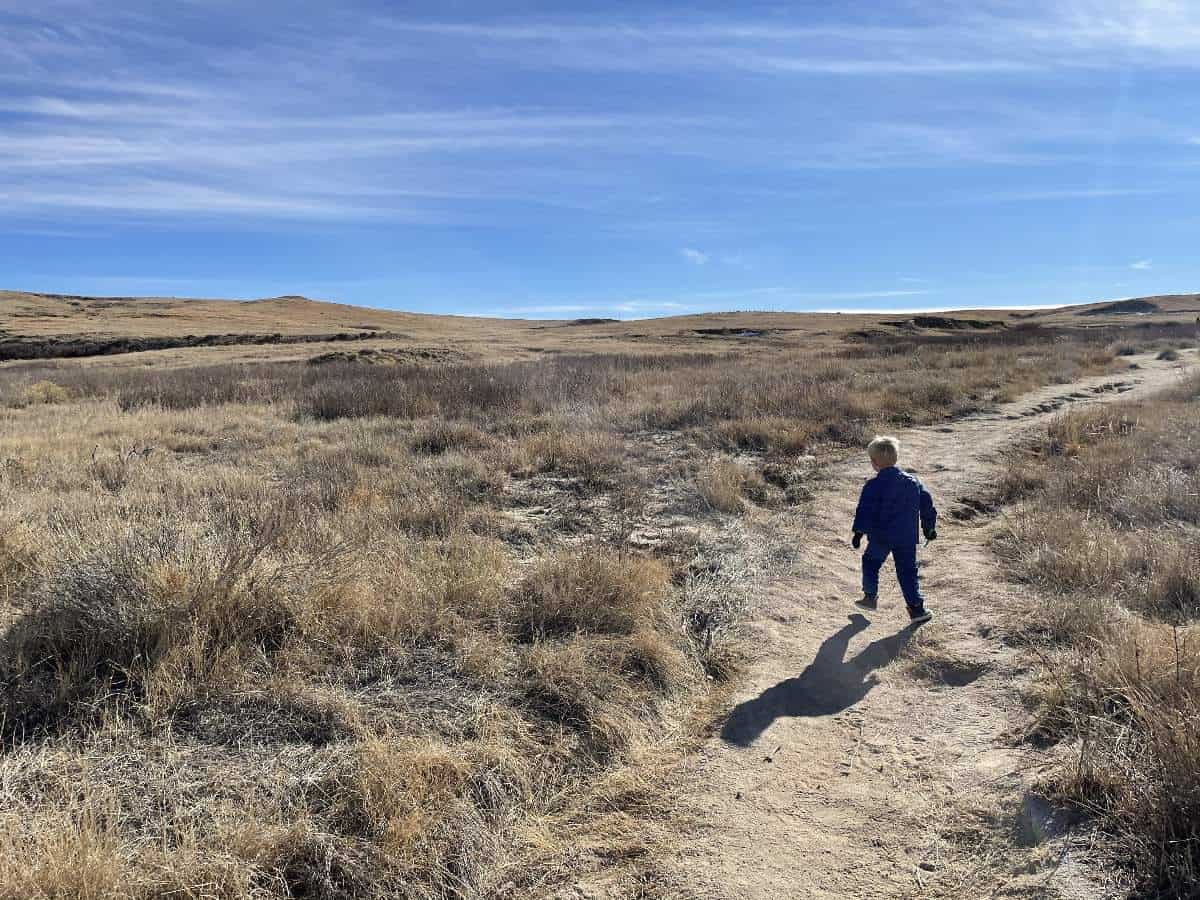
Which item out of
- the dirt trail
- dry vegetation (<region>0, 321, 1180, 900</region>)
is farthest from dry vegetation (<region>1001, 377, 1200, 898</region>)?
dry vegetation (<region>0, 321, 1180, 900</region>)

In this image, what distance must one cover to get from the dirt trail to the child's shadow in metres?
0.01

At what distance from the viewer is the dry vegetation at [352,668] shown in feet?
8.59

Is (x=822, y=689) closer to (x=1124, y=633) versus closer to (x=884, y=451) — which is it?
(x=1124, y=633)

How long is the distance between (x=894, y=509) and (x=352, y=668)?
4149mm

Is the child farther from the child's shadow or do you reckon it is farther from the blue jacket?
the child's shadow

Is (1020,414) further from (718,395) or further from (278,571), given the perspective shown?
(278,571)

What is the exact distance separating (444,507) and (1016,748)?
15.6 ft

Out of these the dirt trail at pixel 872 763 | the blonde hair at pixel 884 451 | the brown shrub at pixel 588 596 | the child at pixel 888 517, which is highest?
→ the blonde hair at pixel 884 451

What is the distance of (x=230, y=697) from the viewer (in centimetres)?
343

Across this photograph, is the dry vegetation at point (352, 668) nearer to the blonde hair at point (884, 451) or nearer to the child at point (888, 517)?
the child at point (888, 517)

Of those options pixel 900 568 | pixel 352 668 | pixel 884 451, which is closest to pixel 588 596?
pixel 352 668

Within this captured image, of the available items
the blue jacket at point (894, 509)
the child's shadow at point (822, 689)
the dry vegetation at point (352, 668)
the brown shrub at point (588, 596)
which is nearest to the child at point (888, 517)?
the blue jacket at point (894, 509)

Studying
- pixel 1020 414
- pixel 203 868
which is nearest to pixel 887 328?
pixel 1020 414

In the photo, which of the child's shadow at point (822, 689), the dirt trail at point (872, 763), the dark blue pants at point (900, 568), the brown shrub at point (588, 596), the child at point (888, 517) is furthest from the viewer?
the child at point (888, 517)
